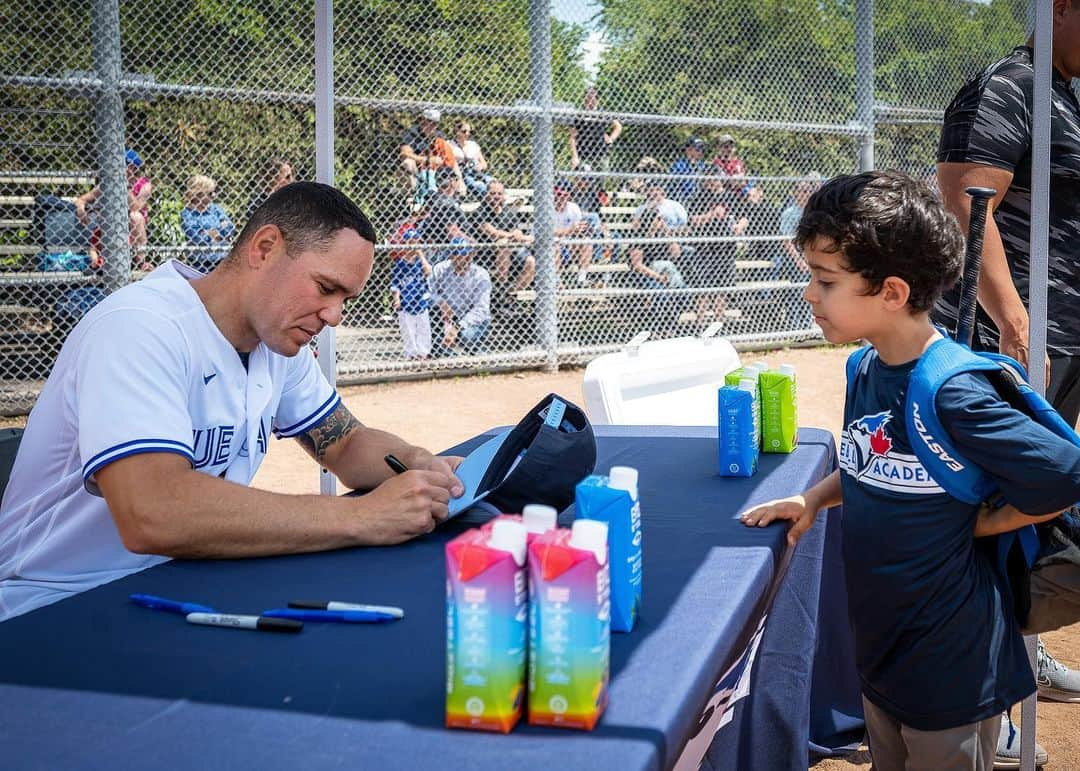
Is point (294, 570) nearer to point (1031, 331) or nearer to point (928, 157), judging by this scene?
point (1031, 331)

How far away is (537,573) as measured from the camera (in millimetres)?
1127

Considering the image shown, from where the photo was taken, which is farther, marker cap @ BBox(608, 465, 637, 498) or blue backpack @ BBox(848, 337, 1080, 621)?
blue backpack @ BBox(848, 337, 1080, 621)

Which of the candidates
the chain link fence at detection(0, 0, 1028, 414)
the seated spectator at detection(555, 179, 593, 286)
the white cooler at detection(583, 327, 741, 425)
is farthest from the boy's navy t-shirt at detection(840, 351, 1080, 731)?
the seated spectator at detection(555, 179, 593, 286)

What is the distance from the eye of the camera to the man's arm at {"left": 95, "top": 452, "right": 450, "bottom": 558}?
70.9 inches

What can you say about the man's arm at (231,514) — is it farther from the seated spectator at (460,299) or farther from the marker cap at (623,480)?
the seated spectator at (460,299)

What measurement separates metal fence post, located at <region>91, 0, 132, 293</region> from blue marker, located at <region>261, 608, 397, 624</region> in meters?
6.18

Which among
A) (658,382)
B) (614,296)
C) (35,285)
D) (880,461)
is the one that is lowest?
(614,296)

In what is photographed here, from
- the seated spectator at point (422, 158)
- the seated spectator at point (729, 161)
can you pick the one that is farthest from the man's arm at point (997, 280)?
the seated spectator at point (729, 161)

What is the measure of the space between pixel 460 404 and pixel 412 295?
1205 millimetres

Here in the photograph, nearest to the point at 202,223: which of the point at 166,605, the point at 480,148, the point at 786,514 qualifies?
the point at 480,148

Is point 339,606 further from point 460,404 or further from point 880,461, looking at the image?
point 460,404

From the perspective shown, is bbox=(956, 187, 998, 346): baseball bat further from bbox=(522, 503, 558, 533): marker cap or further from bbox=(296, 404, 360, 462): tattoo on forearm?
bbox=(296, 404, 360, 462): tattoo on forearm

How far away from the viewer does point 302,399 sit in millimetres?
2559

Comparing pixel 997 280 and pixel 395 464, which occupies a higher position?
pixel 997 280
